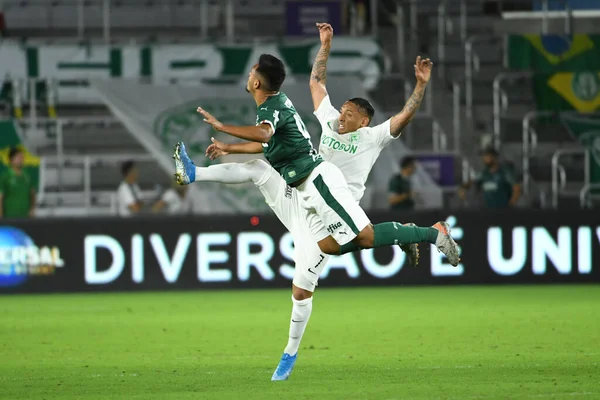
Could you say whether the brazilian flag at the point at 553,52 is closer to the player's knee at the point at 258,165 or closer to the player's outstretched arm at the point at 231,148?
the player's knee at the point at 258,165

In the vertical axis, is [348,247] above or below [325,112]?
below

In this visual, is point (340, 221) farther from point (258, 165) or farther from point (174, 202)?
point (174, 202)

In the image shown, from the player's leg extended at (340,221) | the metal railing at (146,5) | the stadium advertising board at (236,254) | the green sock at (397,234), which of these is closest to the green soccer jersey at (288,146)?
the player's leg extended at (340,221)

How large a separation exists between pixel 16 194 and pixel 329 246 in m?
9.56

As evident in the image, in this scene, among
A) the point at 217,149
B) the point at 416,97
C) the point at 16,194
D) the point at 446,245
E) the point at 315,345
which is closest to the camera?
the point at 217,149

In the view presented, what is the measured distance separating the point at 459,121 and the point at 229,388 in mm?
14365

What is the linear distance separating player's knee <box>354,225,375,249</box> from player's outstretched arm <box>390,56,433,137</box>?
1.30 m

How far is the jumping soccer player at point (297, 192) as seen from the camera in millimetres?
8758

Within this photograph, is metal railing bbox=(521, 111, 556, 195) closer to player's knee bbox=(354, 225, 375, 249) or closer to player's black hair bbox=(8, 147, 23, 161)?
player's black hair bbox=(8, 147, 23, 161)

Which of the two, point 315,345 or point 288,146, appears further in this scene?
point 315,345

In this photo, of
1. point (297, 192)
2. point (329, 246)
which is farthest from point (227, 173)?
point (329, 246)

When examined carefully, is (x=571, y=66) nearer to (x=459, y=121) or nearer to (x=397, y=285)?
(x=459, y=121)

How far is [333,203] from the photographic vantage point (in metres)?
8.73

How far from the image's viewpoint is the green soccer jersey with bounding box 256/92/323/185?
28.1 ft
